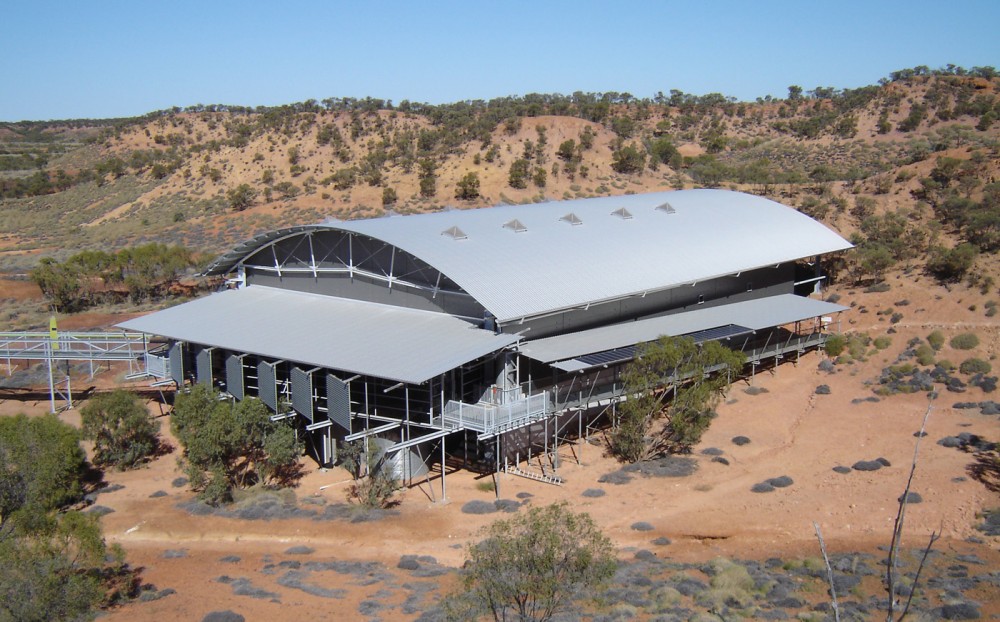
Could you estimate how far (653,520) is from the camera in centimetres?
2667

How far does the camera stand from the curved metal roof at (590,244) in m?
31.2

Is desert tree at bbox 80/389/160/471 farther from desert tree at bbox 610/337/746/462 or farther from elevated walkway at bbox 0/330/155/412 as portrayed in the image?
desert tree at bbox 610/337/746/462

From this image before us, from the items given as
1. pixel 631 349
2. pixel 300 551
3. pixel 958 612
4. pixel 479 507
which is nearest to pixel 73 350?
pixel 300 551

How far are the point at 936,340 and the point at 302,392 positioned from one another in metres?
30.5

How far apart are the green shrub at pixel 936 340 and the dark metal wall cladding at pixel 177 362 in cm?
3459

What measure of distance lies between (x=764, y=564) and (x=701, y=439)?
9942mm

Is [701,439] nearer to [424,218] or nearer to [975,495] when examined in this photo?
[975,495]

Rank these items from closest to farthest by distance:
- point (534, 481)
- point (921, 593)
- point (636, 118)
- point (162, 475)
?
point (921, 593)
point (534, 481)
point (162, 475)
point (636, 118)

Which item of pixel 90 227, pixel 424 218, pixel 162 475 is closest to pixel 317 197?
pixel 90 227

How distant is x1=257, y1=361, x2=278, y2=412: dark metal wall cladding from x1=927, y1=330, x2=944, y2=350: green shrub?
31.1m

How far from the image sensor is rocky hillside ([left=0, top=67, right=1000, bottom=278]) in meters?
59.7

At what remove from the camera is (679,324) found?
3581 cm

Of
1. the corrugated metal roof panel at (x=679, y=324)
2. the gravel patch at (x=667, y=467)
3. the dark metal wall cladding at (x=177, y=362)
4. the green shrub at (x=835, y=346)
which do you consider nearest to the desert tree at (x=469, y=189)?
the corrugated metal roof panel at (x=679, y=324)

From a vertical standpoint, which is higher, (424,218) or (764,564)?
(424,218)
